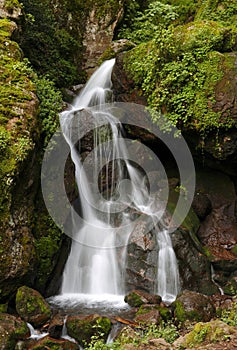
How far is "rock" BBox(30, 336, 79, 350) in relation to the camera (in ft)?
18.6

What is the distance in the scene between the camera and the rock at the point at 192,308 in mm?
6504

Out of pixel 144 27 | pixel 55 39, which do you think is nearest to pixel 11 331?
pixel 55 39

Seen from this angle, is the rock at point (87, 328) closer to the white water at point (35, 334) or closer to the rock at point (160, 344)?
the white water at point (35, 334)

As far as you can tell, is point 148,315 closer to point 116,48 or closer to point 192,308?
point 192,308

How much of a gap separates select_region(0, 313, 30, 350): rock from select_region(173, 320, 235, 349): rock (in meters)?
2.79

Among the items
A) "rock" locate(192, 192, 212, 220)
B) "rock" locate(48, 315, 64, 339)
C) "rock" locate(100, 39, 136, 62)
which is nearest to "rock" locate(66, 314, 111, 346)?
"rock" locate(48, 315, 64, 339)

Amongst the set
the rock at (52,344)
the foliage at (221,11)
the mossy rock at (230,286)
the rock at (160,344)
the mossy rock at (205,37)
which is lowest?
the mossy rock at (230,286)

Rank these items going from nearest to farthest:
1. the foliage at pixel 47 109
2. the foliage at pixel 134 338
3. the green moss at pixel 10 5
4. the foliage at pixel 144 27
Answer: the foliage at pixel 134 338 → the foliage at pixel 47 109 → the green moss at pixel 10 5 → the foliage at pixel 144 27

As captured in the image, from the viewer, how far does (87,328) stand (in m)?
6.11

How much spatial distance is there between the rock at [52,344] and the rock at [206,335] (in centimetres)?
224

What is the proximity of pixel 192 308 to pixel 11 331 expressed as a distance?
316 centimetres

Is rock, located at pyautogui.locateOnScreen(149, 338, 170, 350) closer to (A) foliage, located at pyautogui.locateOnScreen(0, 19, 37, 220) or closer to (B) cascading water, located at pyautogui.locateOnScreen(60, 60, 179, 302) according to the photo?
(B) cascading water, located at pyautogui.locateOnScreen(60, 60, 179, 302)

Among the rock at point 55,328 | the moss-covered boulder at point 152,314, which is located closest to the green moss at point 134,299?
the moss-covered boulder at point 152,314

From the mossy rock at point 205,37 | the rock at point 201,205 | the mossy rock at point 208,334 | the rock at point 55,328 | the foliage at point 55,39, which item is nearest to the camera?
the mossy rock at point 208,334
